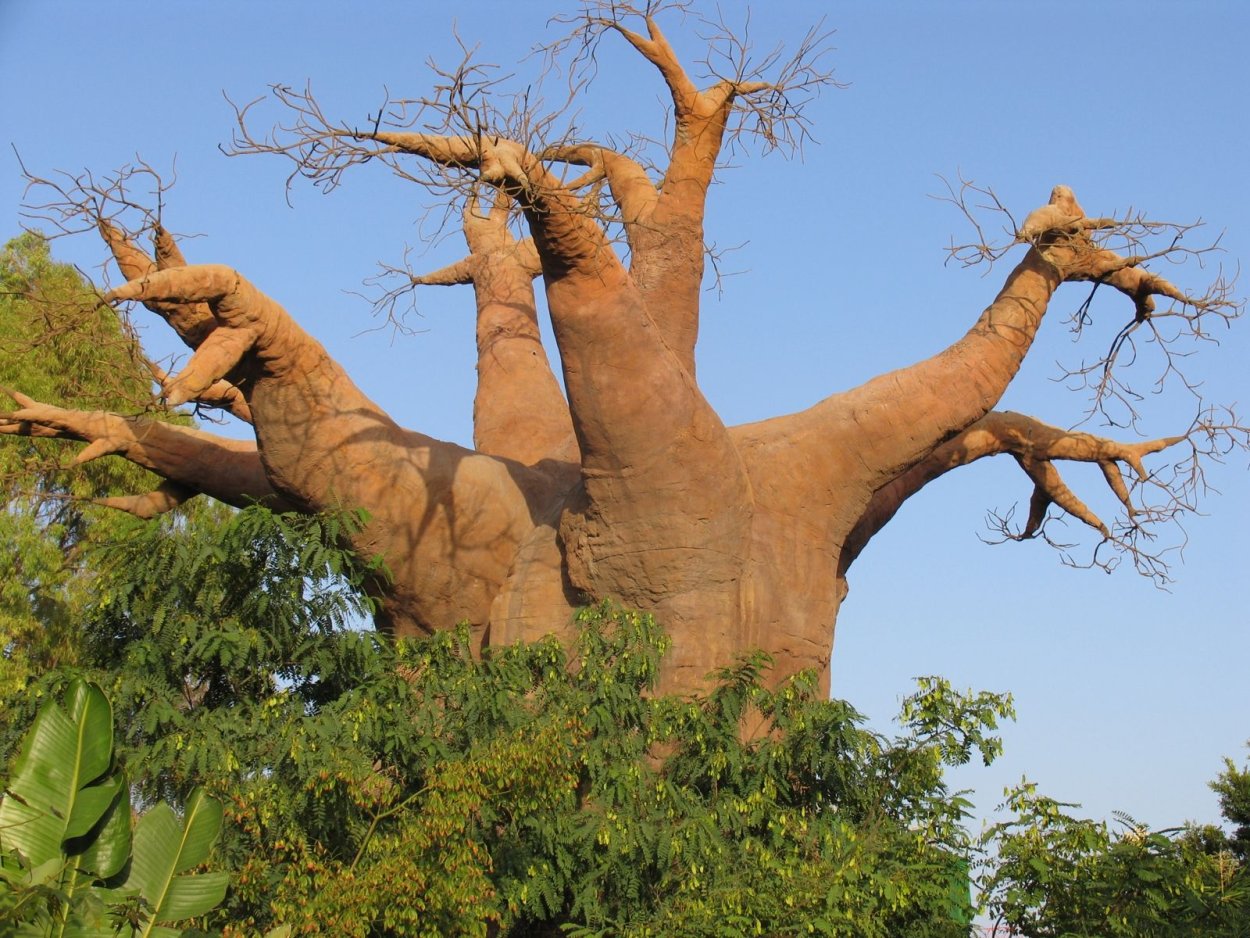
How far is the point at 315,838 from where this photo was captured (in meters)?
5.95

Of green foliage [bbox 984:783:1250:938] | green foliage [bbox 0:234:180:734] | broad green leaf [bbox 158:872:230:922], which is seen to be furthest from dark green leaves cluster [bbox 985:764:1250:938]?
green foliage [bbox 0:234:180:734]

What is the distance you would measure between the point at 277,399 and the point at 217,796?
2.24 meters

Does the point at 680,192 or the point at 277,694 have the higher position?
the point at 680,192

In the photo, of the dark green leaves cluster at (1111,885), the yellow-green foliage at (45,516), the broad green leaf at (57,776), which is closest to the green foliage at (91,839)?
the broad green leaf at (57,776)

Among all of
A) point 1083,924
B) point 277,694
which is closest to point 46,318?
point 277,694

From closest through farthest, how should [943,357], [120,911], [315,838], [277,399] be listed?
[120,911] < [315,838] < [277,399] < [943,357]

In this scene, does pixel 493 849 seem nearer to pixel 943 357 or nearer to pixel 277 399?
pixel 277 399

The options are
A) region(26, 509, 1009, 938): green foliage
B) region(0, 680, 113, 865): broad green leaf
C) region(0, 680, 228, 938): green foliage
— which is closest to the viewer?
region(0, 680, 228, 938): green foliage

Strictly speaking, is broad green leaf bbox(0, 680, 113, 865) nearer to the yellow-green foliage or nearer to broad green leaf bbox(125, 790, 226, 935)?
broad green leaf bbox(125, 790, 226, 935)

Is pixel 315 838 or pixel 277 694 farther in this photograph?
Answer: pixel 277 694

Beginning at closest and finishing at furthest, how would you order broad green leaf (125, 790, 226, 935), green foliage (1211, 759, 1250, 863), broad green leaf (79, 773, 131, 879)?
broad green leaf (79, 773, 131, 879) → broad green leaf (125, 790, 226, 935) → green foliage (1211, 759, 1250, 863)

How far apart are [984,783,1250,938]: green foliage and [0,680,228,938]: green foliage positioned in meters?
3.08

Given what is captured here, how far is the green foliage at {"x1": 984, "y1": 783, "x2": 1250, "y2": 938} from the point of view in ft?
19.7

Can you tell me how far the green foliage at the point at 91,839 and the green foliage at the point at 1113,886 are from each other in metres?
3.08
